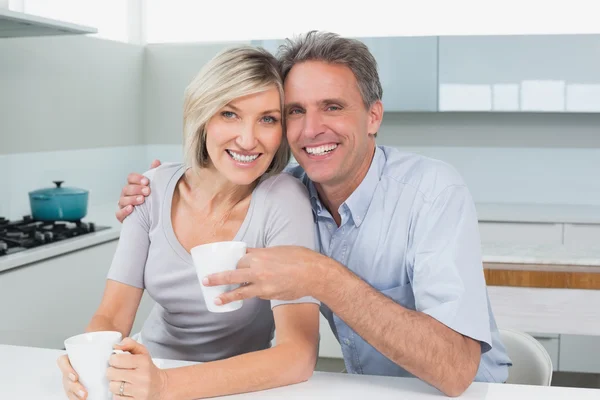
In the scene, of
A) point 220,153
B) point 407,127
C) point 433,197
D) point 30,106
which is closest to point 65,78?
point 30,106

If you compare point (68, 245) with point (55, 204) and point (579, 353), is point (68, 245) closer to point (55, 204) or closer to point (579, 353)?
point (55, 204)

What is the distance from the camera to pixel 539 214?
387 centimetres

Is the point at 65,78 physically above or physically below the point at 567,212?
above

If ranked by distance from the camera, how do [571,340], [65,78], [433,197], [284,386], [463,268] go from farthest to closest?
[65,78], [571,340], [433,197], [463,268], [284,386]

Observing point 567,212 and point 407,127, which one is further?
point 407,127

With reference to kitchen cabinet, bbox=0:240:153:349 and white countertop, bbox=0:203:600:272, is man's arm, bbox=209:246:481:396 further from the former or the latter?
kitchen cabinet, bbox=0:240:153:349

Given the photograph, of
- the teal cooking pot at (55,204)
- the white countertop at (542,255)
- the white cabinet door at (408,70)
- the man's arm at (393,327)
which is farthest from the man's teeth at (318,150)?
the white cabinet door at (408,70)

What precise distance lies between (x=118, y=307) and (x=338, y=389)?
2.07 ft

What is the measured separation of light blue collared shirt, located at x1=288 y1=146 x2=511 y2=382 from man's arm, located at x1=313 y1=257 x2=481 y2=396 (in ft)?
0.21

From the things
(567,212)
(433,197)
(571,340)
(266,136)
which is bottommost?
(571,340)

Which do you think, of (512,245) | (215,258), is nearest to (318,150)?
(215,258)

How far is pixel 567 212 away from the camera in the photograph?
13.0 ft

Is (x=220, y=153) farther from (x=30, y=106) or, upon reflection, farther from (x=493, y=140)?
(x=493, y=140)

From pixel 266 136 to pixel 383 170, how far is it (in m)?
0.31
